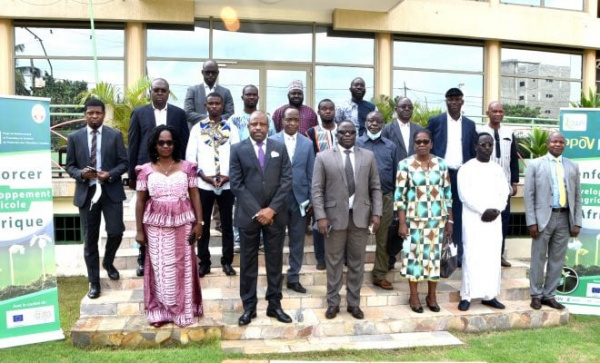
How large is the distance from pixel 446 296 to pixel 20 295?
432 cm

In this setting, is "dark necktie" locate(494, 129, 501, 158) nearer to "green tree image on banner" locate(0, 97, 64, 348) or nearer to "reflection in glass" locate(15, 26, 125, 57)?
"green tree image on banner" locate(0, 97, 64, 348)

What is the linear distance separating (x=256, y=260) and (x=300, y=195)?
2.78 ft

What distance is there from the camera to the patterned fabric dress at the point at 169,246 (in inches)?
178

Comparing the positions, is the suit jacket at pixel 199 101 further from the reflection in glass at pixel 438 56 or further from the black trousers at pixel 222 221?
the reflection in glass at pixel 438 56

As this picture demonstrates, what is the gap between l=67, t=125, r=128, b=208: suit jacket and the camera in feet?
16.5

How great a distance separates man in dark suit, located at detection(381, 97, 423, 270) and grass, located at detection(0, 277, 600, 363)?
1355 millimetres

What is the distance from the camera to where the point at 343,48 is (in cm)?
1112

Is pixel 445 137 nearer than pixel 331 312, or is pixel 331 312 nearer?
pixel 331 312

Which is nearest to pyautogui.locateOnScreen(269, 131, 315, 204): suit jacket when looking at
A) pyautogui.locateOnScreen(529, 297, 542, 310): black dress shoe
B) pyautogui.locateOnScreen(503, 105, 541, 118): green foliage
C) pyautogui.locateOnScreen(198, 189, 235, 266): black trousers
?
pyautogui.locateOnScreen(198, 189, 235, 266): black trousers

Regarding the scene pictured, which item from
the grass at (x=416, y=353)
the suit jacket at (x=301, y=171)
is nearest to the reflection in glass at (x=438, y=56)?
the suit jacket at (x=301, y=171)

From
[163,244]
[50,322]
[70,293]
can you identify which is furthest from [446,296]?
[70,293]

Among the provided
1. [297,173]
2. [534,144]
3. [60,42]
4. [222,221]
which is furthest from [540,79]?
[60,42]

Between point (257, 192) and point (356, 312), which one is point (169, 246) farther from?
point (356, 312)

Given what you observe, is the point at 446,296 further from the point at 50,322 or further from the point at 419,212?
the point at 50,322
